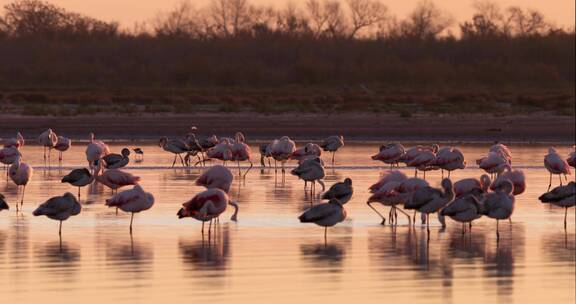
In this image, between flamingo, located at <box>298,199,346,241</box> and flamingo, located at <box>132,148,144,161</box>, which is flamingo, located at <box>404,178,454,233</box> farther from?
flamingo, located at <box>132,148,144,161</box>

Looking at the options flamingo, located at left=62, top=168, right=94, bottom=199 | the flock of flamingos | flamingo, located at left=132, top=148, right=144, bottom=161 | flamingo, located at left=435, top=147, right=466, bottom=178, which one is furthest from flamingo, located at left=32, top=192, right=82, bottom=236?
flamingo, located at left=132, top=148, right=144, bottom=161

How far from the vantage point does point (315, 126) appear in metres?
42.6

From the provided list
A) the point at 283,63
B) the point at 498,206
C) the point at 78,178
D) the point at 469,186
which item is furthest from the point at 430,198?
the point at 283,63

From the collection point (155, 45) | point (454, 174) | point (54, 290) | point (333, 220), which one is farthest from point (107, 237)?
point (155, 45)

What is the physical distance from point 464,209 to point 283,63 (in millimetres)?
69552

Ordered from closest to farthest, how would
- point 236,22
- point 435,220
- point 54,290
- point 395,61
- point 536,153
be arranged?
point 54,290
point 435,220
point 536,153
point 395,61
point 236,22

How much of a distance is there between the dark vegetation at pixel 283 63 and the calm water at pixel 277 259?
35578 mm

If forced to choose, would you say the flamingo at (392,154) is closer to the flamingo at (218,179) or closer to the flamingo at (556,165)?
the flamingo at (556,165)

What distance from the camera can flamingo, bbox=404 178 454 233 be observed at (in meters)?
15.7

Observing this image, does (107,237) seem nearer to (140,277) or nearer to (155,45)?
(140,277)

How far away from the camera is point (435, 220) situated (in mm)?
17422

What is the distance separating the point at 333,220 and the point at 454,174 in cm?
966

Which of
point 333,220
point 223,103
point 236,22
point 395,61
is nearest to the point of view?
point 333,220

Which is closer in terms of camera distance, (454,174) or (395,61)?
(454,174)
